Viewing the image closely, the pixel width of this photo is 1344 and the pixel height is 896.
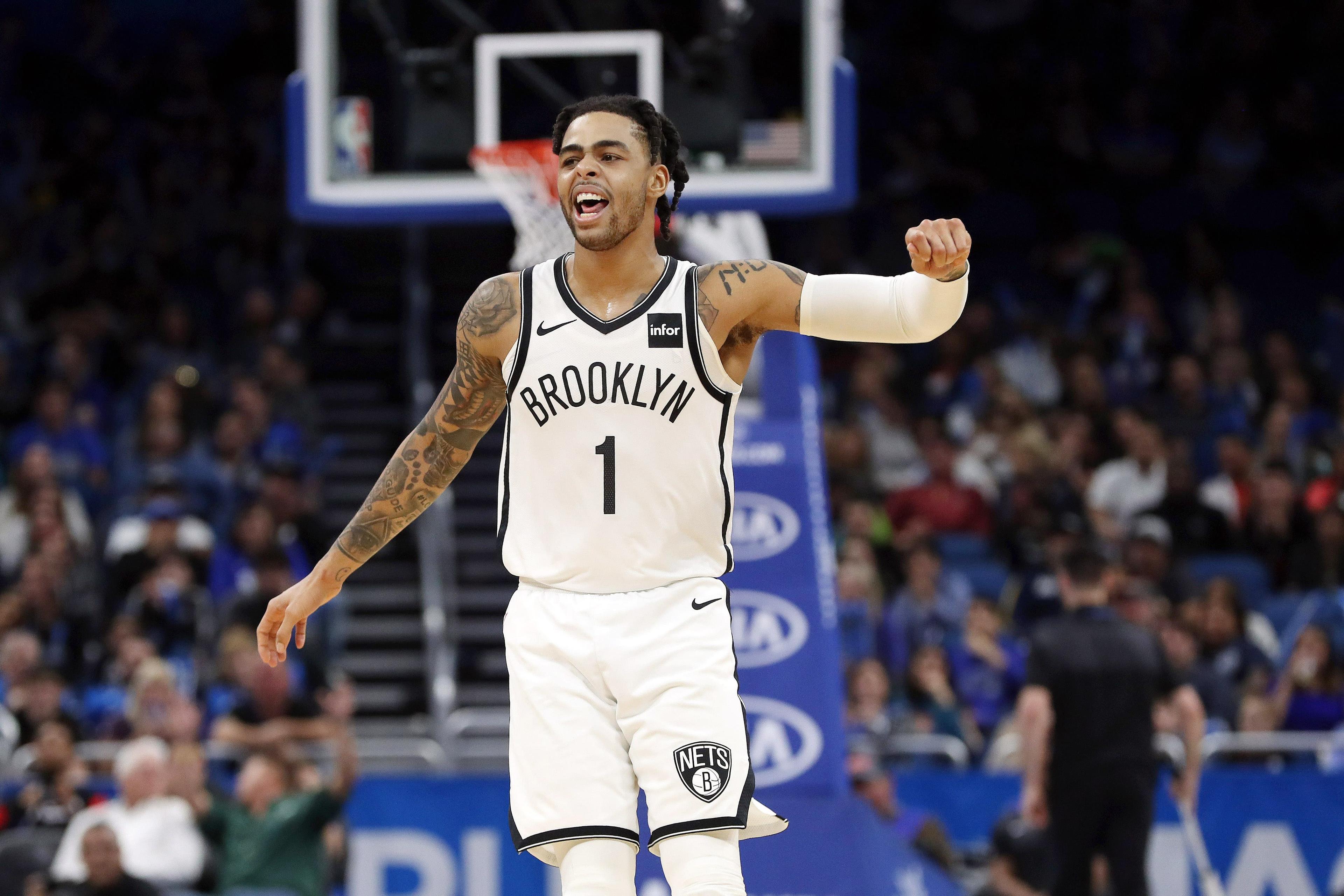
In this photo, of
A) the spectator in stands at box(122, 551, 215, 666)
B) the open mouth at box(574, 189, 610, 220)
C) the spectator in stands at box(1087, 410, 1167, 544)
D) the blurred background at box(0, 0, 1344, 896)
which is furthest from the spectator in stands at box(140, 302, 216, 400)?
the open mouth at box(574, 189, 610, 220)

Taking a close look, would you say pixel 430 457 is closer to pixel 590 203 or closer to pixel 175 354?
pixel 590 203

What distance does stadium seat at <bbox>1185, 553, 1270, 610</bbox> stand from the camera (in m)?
13.2

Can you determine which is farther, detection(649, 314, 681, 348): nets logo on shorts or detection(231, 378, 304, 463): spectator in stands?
detection(231, 378, 304, 463): spectator in stands

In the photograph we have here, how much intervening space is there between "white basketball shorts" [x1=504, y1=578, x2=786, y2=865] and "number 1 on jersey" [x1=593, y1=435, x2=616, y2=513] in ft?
0.70

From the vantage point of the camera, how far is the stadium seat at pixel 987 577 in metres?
13.4

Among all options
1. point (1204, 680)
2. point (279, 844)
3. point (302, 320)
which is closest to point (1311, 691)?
point (1204, 680)

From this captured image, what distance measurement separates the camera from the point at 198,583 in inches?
493

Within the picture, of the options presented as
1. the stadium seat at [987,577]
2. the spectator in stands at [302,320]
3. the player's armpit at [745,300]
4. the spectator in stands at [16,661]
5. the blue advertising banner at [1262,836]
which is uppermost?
the spectator in stands at [302,320]

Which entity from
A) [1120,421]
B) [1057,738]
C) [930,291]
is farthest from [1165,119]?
[930,291]

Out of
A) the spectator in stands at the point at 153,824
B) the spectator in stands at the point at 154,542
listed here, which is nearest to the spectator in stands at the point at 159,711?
the spectator in stands at the point at 153,824

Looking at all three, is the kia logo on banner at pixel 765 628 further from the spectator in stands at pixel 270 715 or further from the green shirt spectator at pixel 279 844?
the spectator in stands at pixel 270 715

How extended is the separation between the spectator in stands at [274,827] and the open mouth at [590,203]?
20.2ft

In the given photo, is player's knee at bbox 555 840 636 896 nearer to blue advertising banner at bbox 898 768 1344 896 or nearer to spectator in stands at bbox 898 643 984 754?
blue advertising banner at bbox 898 768 1344 896

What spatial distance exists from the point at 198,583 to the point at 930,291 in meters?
9.16
